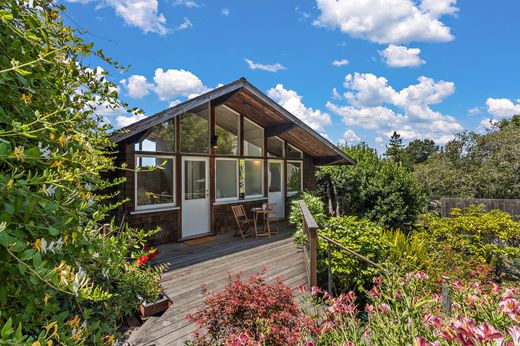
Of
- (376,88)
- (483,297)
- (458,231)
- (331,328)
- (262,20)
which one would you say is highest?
(376,88)

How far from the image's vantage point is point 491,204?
29.8 ft

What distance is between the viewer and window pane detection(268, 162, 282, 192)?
9.09m

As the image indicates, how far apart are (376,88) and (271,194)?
46.2 feet

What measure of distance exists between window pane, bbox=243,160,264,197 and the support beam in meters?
1.01

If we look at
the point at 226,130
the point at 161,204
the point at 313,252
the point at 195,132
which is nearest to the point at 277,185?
the point at 226,130

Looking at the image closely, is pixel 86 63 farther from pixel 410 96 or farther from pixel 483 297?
pixel 410 96

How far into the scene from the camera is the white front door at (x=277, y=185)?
29.7ft

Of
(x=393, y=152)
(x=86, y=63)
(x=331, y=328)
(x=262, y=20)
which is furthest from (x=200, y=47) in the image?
(x=393, y=152)

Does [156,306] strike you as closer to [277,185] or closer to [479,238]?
[277,185]

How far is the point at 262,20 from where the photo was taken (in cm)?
822

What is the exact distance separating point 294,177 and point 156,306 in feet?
23.4

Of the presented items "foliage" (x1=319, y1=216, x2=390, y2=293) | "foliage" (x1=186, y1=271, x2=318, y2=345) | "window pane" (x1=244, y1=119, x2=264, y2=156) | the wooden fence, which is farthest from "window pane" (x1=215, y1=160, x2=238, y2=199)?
the wooden fence

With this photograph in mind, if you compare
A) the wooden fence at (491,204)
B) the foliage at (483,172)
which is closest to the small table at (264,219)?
the wooden fence at (491,204)

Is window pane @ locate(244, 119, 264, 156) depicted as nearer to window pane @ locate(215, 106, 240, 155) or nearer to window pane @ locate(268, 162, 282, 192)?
window pane @ locate(215, 106, 240, 155)
